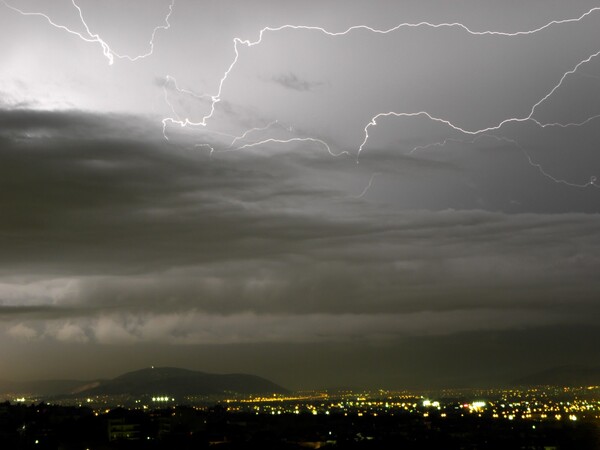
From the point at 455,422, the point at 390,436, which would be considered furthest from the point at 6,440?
the point at 455,422

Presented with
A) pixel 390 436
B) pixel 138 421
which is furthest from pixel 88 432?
pixel 390 436

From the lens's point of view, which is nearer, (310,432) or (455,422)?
(310,432)

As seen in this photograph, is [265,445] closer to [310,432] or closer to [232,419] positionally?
[310,432]

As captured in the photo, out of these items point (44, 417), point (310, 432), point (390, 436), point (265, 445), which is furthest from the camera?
point (44, 417)

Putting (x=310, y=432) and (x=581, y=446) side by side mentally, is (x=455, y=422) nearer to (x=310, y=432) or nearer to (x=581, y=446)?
(x=310, y=432)

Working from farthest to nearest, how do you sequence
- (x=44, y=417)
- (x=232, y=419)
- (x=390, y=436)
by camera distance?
1. (x=232, y=419)
2. (x=44, y=417)
3. (x=390, y=436)

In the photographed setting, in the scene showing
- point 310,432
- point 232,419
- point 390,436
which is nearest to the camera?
point 390,436
